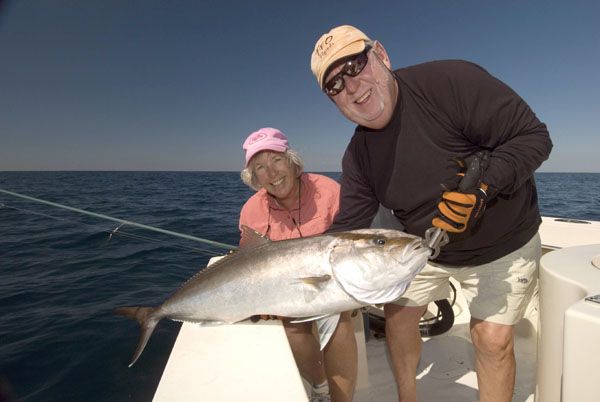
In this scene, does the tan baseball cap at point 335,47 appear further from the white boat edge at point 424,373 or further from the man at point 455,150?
the white boat edge at point 424,373

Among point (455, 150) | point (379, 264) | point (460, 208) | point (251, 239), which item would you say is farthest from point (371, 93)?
point (251, 239)

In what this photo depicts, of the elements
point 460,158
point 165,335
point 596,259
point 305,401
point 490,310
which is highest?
point 460,158

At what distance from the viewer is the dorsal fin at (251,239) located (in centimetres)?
214

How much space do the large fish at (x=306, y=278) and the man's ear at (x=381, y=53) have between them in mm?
1001

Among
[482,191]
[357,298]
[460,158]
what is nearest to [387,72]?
[460,158]

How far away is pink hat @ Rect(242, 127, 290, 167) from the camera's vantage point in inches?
105

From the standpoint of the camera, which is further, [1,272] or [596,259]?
[1,272]

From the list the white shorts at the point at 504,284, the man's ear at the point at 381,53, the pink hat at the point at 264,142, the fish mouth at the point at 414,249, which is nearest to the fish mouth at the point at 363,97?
the man's ear at the point at 381,53

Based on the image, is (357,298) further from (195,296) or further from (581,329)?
(195,296)

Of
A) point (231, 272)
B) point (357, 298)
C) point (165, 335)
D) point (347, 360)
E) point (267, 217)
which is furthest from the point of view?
point (165, 335)

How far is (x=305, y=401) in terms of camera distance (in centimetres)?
145

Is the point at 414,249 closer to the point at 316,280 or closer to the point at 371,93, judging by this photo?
the point at 316,280

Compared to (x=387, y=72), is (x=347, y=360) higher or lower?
lower

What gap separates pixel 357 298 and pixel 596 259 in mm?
1103
